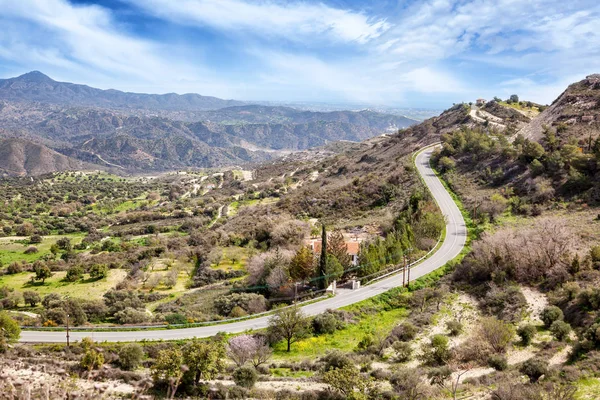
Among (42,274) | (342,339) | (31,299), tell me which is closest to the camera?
(342,339)

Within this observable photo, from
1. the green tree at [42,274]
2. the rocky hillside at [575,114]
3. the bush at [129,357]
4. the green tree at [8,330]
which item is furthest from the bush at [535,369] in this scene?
the rocky hillside at [575,114]

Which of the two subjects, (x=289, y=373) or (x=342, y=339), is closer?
(x=289, y=373)

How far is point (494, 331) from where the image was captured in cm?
2120

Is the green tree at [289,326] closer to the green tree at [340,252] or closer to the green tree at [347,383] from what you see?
the green tree at [347,383]

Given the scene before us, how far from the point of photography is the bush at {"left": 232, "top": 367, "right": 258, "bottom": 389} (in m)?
19.5

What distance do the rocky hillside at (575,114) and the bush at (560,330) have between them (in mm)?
40980

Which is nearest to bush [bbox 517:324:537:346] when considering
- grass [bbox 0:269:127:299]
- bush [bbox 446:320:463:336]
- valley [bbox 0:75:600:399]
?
valley [bbox 0:75:600:399]

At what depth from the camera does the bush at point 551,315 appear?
2261cm

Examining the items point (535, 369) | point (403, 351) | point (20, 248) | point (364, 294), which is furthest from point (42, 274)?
point (535, 369)

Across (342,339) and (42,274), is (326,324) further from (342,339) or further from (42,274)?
(42,274)

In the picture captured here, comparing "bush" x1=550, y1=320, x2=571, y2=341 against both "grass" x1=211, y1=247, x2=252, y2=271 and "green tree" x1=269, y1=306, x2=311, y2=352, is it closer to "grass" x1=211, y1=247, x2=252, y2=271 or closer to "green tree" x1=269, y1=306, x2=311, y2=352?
"green tree" x1=269, y1=306, x2=311, y2=352

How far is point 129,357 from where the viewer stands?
72.5 ft

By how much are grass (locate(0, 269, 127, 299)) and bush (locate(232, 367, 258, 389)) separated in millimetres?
25331

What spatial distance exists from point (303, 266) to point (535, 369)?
21226 millimetres
